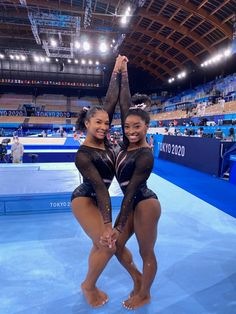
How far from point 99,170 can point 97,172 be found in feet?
0.28

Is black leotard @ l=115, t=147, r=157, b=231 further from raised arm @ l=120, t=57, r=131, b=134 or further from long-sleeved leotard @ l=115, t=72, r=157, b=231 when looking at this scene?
raised arm @ l=120, t=57, r=131, b=134

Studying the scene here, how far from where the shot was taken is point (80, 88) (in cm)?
2872

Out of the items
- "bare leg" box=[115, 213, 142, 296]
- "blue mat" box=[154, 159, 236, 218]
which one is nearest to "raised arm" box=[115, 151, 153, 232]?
→ "bare leg" box=[115, 213, 142, 296]

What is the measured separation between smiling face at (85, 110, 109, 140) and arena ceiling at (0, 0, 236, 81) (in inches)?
426

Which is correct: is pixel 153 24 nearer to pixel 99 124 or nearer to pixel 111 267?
pixel 99 124

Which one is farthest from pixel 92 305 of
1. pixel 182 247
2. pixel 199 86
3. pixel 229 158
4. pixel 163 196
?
pixel 199 86

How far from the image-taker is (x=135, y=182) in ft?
4.86

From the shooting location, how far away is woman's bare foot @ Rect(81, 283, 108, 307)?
5.71 ft

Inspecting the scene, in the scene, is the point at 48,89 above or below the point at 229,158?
above

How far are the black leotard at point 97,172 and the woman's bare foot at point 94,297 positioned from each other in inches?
25.9

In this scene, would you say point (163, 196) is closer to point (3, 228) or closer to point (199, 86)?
point (3, 228)

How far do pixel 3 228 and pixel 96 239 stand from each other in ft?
6.70

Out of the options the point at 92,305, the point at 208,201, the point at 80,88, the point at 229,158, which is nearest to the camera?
the point at 92,305

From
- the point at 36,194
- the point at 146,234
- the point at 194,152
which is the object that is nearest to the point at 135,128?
the point at 146,234
